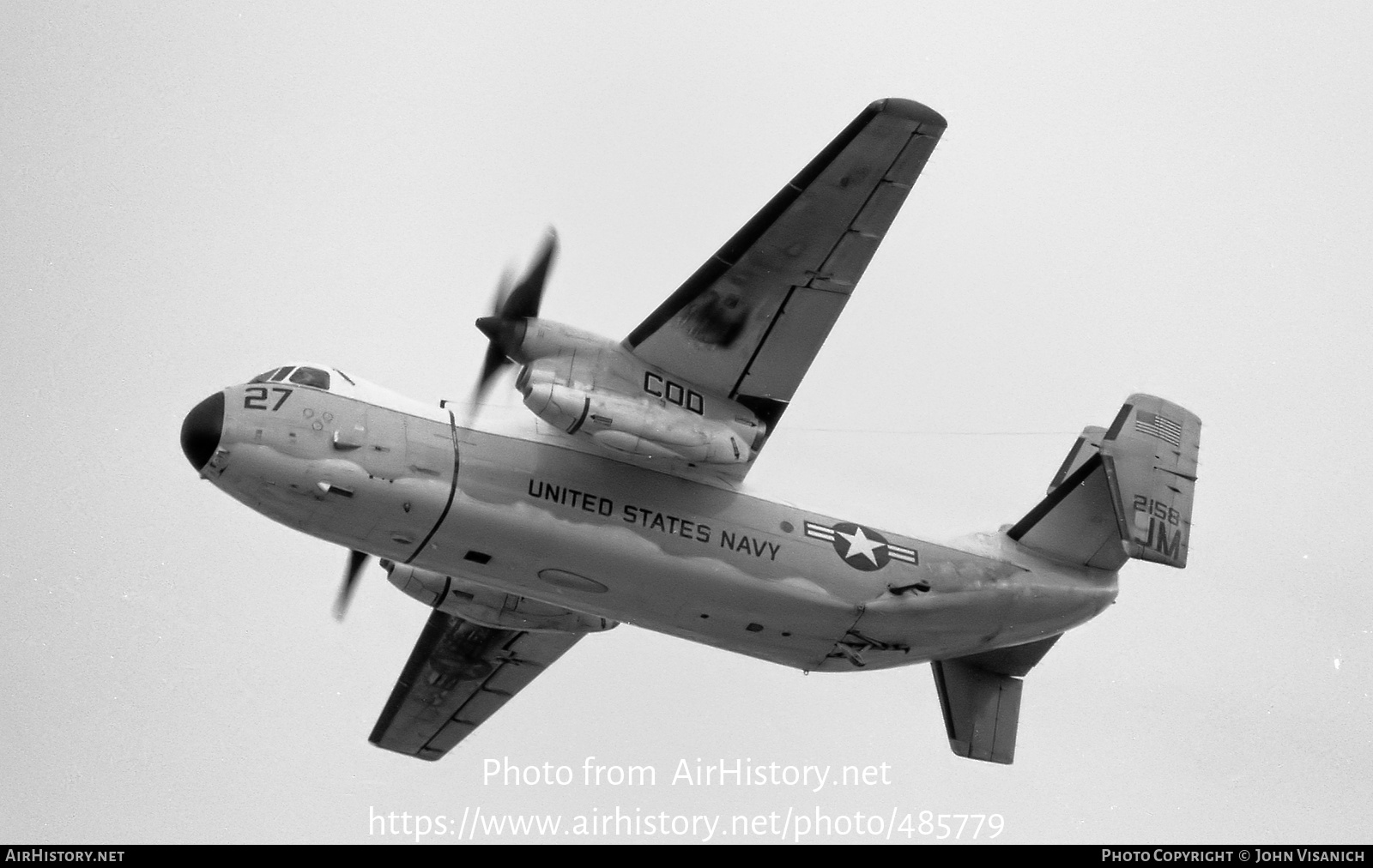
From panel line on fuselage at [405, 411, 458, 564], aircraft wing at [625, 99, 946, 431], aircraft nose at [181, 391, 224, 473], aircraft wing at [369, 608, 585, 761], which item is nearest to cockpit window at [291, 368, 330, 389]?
aircraft nose at [181, 391, 224, 473]

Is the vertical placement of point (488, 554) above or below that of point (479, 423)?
below

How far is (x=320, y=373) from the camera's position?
15.7m

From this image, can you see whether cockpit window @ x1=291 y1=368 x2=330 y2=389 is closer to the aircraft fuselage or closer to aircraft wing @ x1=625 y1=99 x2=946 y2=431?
the aircraft fuselage

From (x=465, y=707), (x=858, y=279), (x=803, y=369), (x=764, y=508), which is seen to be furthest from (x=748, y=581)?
(x=465, y=707)

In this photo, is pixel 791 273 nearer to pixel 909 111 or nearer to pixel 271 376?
pixel 909 111

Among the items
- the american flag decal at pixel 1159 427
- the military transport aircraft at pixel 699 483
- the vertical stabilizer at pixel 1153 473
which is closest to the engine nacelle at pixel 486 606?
the military transport aircraft at pixel 699 483

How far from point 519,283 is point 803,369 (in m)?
3.17

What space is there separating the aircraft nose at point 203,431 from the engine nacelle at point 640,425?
2978mm

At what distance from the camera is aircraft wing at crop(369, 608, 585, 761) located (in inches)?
817

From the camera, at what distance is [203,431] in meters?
15.0

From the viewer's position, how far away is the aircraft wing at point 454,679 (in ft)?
68.1

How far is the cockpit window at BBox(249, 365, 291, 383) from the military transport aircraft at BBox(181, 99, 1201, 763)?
0.03 m

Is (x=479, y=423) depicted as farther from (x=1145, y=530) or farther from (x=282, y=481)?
(x=1145, y=530)

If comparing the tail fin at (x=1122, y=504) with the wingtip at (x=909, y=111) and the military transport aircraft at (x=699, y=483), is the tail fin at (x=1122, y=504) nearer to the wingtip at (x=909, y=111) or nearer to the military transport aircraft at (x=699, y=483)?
the military transport aircraft at (x=699, y=483)
